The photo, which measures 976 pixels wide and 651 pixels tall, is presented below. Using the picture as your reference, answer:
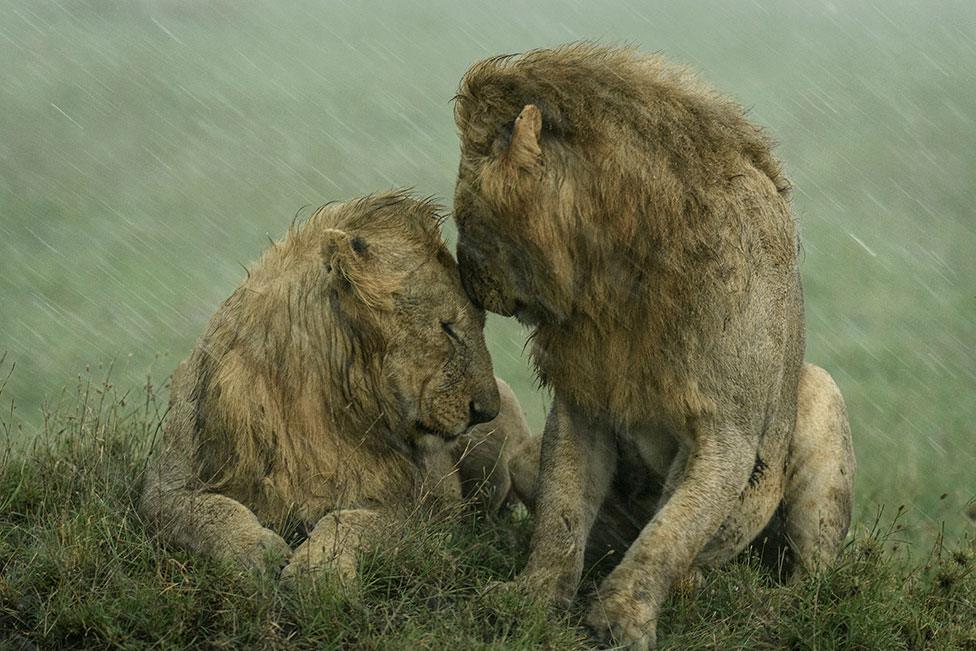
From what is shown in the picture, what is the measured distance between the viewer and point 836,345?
998 centimetres

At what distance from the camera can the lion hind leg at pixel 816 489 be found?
604 cm

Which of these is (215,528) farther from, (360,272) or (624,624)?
(624,624)

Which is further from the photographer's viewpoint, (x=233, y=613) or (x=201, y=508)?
(x=201, y=508)

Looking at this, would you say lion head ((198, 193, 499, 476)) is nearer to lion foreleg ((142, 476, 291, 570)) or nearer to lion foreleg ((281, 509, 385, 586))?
lion foreleg ((142, 476, 291, 570))

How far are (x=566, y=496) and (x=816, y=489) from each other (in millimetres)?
1087

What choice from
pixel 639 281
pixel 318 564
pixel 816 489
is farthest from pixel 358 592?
pixel 816 489

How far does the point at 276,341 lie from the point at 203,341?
38cm

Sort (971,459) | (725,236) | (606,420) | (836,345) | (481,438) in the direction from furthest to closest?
(836,345)
(971,459)
(481,438)
(606,420)
(725,236)

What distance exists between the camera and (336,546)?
5324mm

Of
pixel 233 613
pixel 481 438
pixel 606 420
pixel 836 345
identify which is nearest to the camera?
pixel 233 613

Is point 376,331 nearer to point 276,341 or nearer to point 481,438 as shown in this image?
point 276,341

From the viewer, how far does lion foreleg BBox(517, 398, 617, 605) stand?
5637 mm

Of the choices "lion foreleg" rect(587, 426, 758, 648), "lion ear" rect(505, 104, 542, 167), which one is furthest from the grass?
"lion ear" rect(505, 104, 542, 167)

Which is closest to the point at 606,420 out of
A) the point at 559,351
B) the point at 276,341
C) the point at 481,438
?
the point at 559,351
